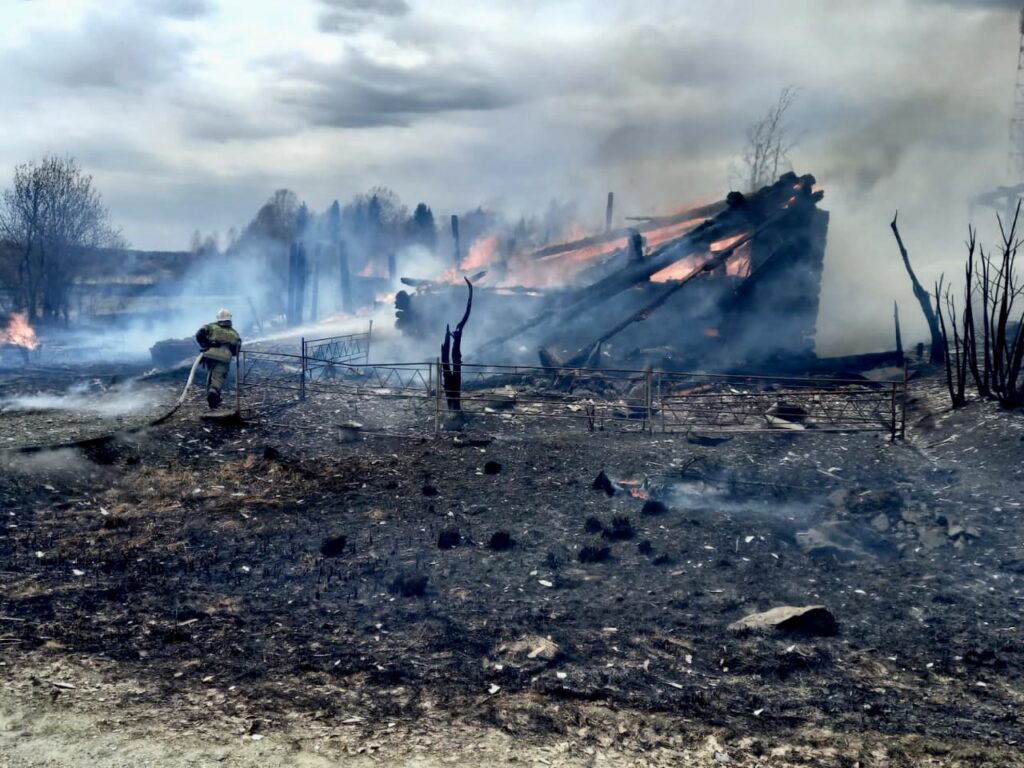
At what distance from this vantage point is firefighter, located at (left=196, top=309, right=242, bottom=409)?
14.8 meters

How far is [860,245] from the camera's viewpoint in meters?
36.5

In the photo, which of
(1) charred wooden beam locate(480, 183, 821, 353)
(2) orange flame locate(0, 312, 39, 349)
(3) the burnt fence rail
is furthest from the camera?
(2) orange flame locate(0, 312, 39, 349)

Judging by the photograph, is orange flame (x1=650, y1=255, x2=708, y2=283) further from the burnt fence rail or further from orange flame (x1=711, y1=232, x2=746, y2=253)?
the burnt fence rail

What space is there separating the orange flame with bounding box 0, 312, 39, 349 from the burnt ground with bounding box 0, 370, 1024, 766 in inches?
1069

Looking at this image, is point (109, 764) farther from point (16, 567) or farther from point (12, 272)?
point (12, 272)

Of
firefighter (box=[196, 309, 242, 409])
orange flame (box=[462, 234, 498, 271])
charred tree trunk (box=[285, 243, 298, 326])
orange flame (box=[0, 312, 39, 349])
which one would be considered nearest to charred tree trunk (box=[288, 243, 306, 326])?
charred tree trunk (box=[285, 243, 298, 326])

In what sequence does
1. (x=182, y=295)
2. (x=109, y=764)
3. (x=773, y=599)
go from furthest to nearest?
(x=182, y=295) → (x=773, y=599) → (x=109, y=764)

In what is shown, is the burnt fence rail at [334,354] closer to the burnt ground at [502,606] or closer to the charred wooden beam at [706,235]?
the charred wooden beam at [706,235]

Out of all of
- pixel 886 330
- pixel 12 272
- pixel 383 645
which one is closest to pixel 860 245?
pixel 886 330

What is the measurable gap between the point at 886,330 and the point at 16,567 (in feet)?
94.8

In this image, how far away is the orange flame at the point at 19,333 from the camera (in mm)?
35500

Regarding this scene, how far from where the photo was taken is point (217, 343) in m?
14.9

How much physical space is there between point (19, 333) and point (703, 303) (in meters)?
30.2

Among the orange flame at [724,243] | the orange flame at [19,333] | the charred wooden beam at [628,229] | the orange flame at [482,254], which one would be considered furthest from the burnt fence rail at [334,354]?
the orange flame at [19,333]
